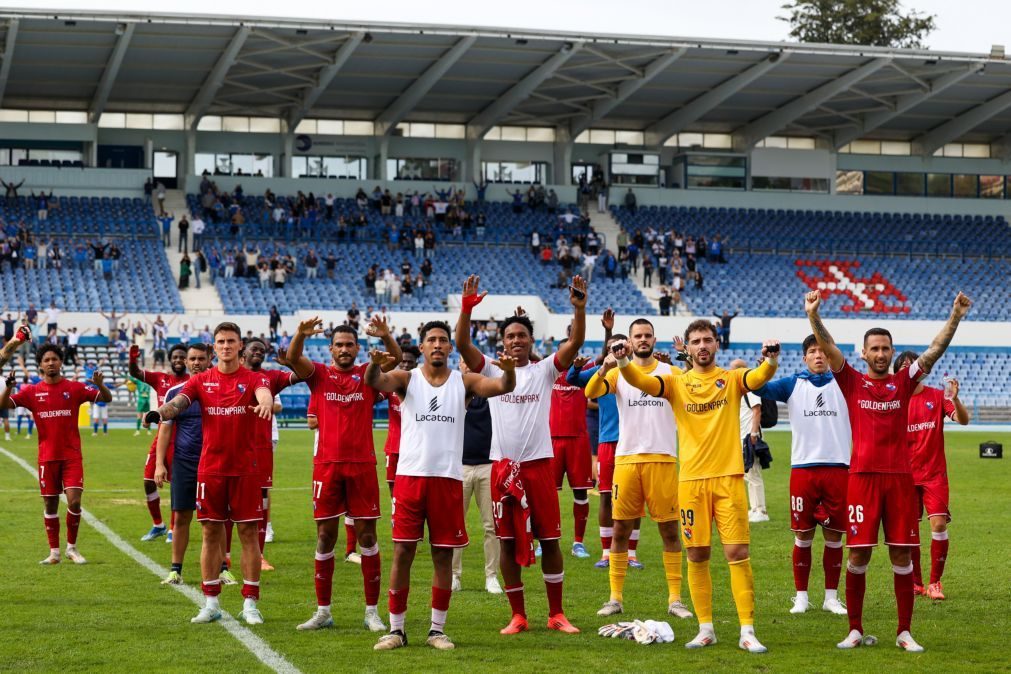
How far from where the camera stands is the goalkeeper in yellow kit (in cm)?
930

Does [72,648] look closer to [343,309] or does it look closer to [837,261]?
[343,309]

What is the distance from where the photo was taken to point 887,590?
1197cm

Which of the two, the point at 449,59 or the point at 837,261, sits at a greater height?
the point at 449,59

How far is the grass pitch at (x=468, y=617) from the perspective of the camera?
8.84 meters

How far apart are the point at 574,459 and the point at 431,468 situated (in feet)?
14.3

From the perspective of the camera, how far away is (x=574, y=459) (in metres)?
13.6

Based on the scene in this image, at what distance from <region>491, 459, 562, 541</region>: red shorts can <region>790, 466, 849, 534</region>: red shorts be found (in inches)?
78.1

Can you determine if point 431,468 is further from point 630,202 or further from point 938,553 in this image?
point 630,202

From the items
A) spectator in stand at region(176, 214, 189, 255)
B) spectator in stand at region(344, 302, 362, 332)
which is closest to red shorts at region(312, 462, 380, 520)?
spectator in stand at region(344, 302, 362, 332)

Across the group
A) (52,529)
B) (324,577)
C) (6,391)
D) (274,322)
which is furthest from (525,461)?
(274,322)

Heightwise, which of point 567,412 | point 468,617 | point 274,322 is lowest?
point 468,617

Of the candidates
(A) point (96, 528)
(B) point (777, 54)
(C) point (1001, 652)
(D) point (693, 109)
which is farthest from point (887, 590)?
(D) point (693, 109)

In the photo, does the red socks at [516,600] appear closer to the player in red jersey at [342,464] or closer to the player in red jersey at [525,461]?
the player in red jersey at [525,461]

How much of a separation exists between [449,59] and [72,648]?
1571 inches
